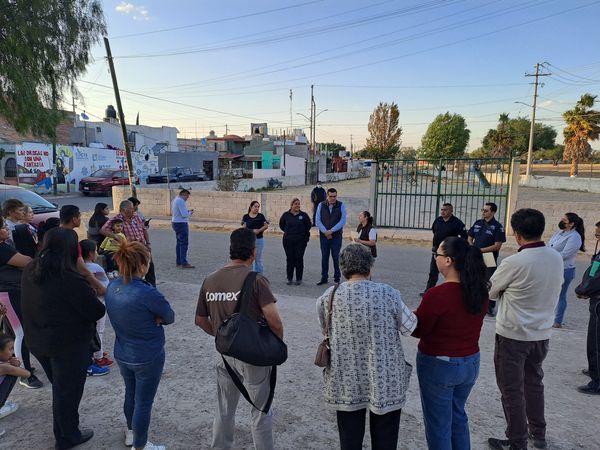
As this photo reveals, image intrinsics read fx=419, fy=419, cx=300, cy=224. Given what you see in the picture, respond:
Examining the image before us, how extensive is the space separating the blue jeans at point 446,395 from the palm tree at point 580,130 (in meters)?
49.6

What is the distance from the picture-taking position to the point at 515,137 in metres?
62.3

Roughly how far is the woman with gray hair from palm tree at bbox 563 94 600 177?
164ft

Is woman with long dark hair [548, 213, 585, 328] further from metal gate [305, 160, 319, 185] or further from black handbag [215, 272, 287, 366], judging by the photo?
metal gate [305, 160, 319, 185]

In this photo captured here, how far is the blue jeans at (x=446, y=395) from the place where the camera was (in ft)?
8.01

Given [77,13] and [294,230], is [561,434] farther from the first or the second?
[77,13]

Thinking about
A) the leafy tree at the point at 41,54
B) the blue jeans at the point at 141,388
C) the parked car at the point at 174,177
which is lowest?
the blue jeans at the point at 141,388

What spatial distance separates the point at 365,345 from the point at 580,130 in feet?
165

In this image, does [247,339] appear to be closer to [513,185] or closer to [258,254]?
[258,254]

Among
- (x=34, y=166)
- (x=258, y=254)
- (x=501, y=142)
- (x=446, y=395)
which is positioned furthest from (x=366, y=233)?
(x=501, y=142)

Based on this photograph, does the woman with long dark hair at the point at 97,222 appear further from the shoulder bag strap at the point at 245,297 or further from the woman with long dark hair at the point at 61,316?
the shoulder bag strap at the point at 245,297

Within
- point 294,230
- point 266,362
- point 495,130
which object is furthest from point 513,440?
point 495,130

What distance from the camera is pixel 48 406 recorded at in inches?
141

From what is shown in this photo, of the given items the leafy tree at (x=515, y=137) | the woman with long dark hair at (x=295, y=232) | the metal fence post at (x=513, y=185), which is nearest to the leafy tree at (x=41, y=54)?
the woman with long dark hair at (x=295, y=232)

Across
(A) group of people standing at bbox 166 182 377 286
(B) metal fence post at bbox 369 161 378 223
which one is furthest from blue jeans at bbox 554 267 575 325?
(B) metal fence post at bbox 369 161 378 223
